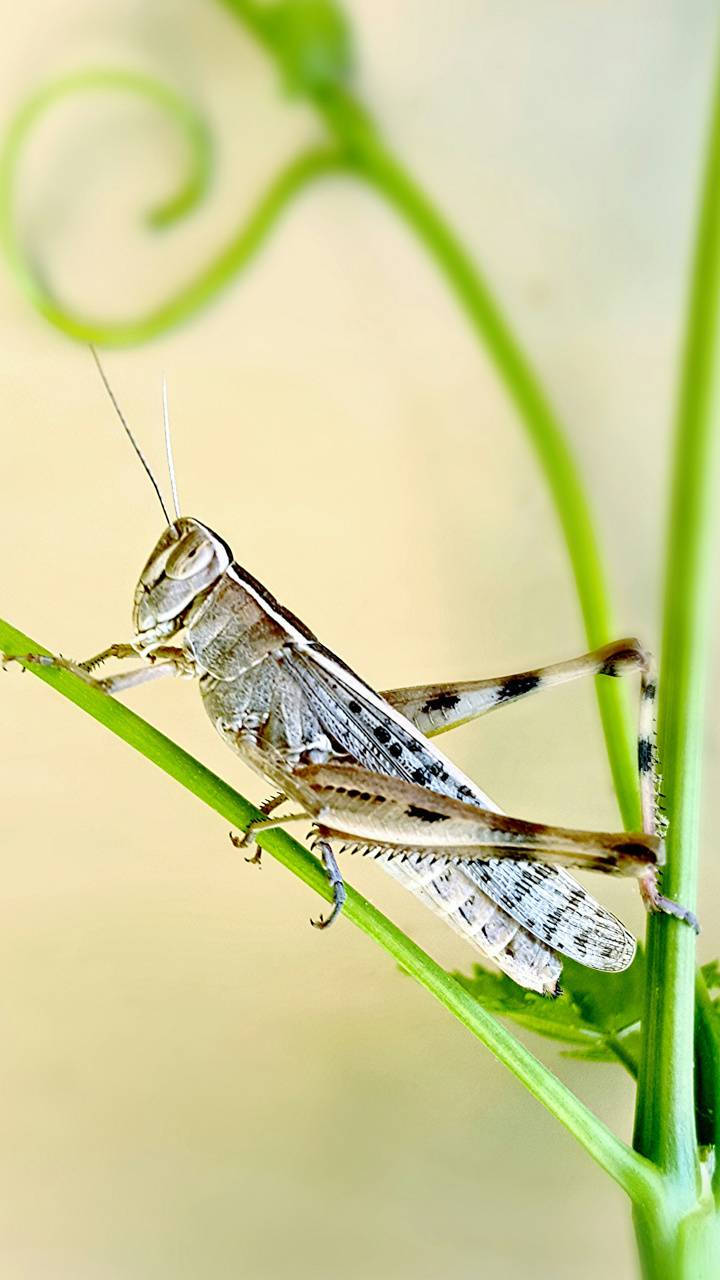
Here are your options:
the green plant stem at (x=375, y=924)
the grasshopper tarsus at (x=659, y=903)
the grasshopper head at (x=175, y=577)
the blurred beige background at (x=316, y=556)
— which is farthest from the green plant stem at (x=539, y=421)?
the grasshopper head at (x=175, y=577)

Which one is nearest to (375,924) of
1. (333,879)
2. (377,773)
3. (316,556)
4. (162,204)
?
(333,879)

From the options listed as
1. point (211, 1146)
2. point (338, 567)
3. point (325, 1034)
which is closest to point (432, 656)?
point (338, 567)

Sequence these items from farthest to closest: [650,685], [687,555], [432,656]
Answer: [432,656] → [687,555] → [650,685]

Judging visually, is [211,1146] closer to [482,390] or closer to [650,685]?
[650,685]

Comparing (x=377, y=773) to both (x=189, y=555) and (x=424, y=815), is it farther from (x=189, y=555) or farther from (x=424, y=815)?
(x=189, y=555)

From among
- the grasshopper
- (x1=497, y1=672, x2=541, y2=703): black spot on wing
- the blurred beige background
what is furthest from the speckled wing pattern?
the blurred beige background

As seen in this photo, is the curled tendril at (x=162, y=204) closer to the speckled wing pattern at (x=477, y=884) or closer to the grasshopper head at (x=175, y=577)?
the grasshopper head at (x=175, y=577)

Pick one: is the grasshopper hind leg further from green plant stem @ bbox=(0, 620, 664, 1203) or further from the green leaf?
the green leaf
